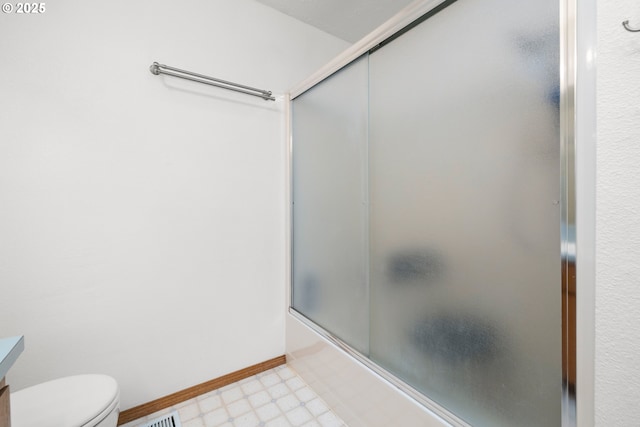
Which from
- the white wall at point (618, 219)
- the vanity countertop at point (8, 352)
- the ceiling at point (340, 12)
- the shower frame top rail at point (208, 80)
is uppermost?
the ceiling at point (340, 12)

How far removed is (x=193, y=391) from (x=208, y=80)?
1773mm

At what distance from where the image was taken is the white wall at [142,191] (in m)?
1.25

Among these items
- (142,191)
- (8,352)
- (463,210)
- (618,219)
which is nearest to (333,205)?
(463,210)

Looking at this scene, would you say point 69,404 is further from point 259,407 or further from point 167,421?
point 259,407

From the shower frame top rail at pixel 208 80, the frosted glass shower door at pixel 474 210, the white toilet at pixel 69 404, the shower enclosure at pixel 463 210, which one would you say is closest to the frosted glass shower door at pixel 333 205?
the shower enclosure at pixel 463 210

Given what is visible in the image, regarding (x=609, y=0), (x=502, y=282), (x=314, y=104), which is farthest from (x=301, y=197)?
(x=609, y=0)

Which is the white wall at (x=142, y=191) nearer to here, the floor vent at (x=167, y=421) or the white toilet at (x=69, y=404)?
the floor vent at (x=167, y=421)

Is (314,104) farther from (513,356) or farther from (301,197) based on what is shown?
(513,356)

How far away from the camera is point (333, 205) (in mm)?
1572

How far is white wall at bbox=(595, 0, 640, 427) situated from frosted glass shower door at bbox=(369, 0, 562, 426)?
3.6 inches

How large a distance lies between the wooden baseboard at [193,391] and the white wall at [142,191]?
0.03 metres

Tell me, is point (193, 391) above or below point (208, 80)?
below

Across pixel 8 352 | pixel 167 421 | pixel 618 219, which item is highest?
pixel 618 219

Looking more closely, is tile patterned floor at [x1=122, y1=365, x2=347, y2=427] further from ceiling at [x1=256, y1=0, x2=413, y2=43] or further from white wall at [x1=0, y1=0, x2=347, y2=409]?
ceiling at [x1=256, y1=0, x2=413, y2=43]
